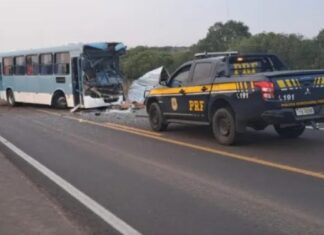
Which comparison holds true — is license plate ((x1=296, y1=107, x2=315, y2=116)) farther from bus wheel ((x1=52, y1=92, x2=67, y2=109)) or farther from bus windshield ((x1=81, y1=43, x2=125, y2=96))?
bus wheel ((x1=52, y1=92, x2=67, y2=109))

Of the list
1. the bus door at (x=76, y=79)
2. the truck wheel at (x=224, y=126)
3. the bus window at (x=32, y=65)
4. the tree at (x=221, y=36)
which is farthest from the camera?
the tree at (x=221, y=36)

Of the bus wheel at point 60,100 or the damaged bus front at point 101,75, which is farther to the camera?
the bus wheel at point 60,100

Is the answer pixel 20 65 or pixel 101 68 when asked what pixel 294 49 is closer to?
pixel 101 68

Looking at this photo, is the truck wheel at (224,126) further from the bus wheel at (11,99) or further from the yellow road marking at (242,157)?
the bus wheel at (11,99)

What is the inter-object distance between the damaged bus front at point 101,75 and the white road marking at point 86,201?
40.3 feet

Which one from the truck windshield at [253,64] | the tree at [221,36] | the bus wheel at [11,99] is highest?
the tree at [221,36]

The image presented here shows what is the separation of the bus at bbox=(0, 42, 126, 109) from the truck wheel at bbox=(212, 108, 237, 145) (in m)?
12.2

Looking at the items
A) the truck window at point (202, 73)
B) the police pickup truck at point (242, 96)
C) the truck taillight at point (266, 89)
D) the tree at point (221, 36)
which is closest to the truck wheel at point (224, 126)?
the police pickup truck at point (242, 96)

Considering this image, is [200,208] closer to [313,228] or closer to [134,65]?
[313,228]

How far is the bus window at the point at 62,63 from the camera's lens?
82.7 feet

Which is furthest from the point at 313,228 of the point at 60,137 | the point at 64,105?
the point at 64,105

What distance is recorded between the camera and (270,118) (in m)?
11.5

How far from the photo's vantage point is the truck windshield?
13.1 m

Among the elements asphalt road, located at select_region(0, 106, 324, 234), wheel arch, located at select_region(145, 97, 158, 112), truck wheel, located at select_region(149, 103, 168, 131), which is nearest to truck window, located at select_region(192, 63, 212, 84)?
asphalt road, located at select_region(0, 106, 324, 234)
